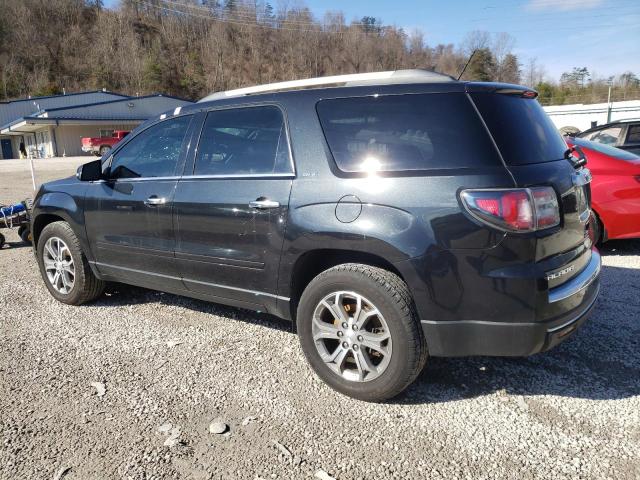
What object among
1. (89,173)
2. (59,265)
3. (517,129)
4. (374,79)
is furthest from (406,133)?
(59,265)

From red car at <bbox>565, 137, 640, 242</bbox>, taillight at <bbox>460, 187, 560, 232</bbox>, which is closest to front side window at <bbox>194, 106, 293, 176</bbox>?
taillight at <bbox>460, 187, 560, 232</bbox>

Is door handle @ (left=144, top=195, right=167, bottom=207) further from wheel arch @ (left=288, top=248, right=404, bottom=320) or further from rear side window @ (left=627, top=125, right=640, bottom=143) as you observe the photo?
rear side window @ (left=627, top=125, right=640, bottom=143)

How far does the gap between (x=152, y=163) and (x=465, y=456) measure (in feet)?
10.2

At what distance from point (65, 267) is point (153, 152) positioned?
156 cm

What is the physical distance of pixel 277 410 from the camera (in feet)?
9.52

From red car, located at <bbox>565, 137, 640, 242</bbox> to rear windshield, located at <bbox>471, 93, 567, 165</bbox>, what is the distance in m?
2.94

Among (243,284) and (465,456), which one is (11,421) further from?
(465,456)

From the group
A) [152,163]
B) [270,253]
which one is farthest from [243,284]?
[152,163]

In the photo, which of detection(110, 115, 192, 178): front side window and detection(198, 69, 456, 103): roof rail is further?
detection(110, 115, 192, 178): front side window

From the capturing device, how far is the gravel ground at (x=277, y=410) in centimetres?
241

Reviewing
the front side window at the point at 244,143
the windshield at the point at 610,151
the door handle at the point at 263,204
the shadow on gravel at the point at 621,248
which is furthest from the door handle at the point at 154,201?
the shadow on gravel at the point at 621,248

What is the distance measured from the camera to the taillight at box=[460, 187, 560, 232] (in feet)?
8.10

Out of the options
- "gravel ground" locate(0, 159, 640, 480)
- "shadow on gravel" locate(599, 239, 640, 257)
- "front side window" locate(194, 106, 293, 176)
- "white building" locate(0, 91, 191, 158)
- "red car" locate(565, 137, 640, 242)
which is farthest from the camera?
"white building" locate(0, 91, 191, 158)

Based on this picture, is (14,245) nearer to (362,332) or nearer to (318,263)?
(318,263)
